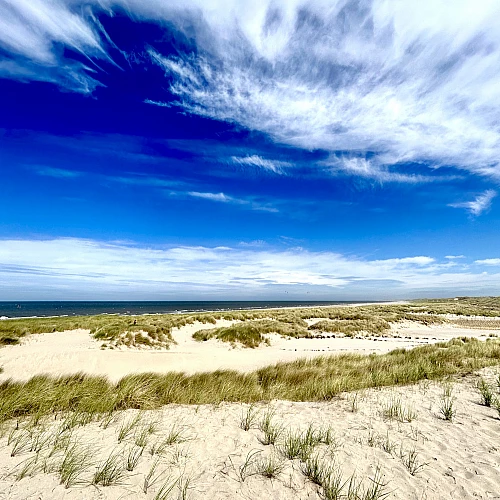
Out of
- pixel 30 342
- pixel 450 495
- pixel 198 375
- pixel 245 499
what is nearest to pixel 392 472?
pixel 450 495

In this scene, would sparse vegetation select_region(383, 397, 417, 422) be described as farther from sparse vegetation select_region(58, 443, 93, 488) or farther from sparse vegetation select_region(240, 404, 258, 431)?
sparse vegetation select_region(58, 443, 93, 488)

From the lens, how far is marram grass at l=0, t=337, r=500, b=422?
279 inches

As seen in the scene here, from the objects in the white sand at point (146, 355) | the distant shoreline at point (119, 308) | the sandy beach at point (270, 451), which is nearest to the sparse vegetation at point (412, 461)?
the sandy beach at point (270, 451)

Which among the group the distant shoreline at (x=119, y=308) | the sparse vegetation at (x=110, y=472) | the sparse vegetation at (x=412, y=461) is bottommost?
the sparse vegetation at (x=412, y=461)

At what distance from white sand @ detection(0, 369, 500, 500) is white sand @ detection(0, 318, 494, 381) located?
6.52 m

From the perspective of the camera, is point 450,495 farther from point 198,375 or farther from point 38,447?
point 198,375

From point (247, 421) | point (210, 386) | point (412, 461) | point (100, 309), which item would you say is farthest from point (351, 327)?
point (100, 309)

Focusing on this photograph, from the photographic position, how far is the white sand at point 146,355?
14.2 metres

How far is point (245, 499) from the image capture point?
404 cm

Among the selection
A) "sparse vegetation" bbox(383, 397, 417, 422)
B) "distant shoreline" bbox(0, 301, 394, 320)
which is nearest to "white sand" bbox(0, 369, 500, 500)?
"sparse vegetation" bbox(383, 397, 417, 422)

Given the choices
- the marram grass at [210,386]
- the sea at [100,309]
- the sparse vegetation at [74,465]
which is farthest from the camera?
the sea at [100,309]

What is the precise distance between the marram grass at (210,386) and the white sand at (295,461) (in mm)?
546

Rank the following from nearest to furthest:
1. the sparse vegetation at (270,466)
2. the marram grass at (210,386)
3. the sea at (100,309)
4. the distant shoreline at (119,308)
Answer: the sparse vegetation at (270,466)
the marram grass at (210,386)
the distant shoreline at (119,308)
the sea at (100,309)

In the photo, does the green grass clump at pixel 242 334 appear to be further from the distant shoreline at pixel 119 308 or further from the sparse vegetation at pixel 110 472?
the distant shoreline at pixel 119 308
